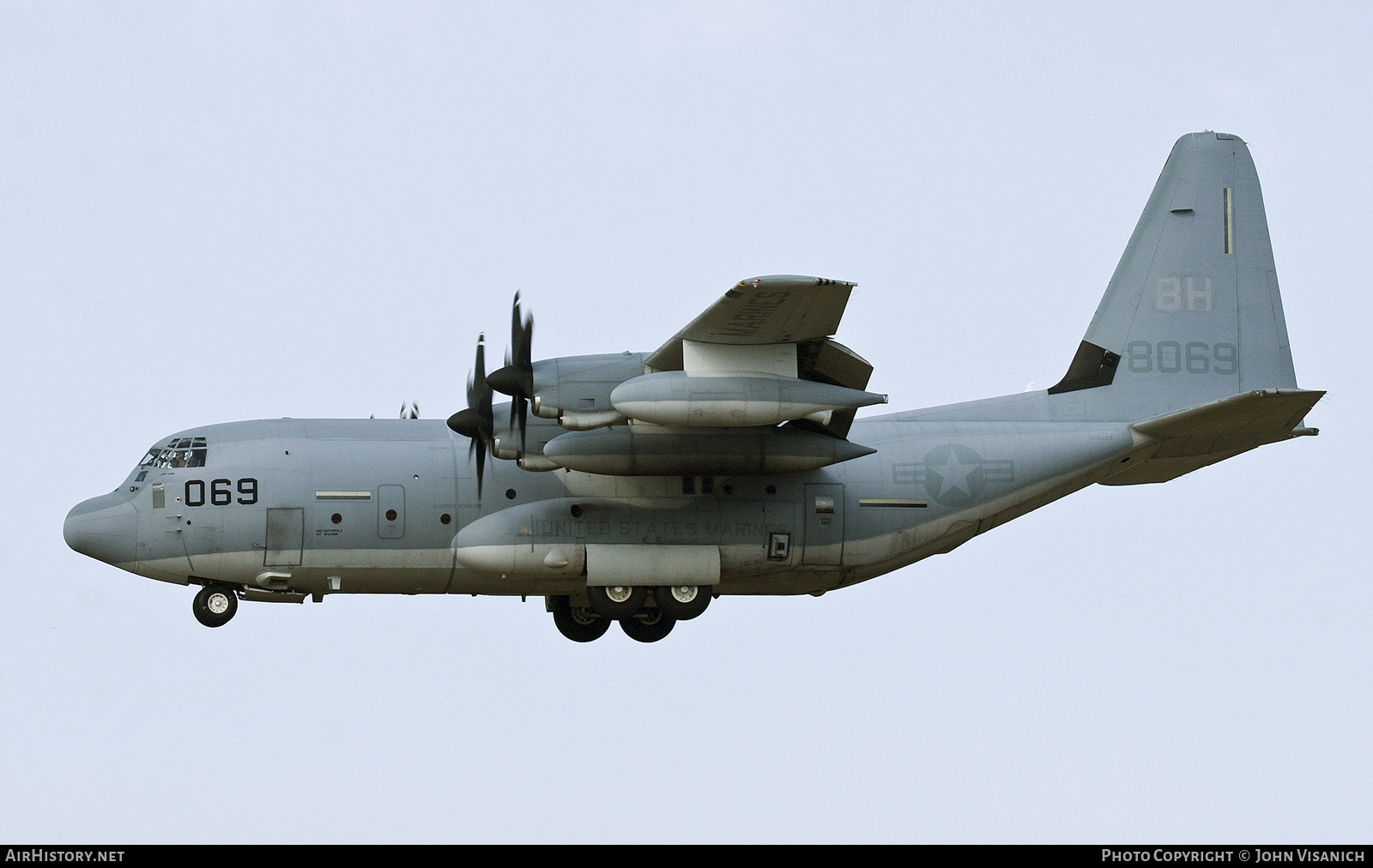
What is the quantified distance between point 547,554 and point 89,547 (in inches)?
220

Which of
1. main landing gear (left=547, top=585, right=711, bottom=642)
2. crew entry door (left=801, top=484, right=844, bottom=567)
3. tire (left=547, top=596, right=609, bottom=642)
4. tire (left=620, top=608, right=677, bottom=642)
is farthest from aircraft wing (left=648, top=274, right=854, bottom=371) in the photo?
tire (left=547, top=596, right=609, bottom=642)

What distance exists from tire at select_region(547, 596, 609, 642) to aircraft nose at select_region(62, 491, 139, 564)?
5.44 metres

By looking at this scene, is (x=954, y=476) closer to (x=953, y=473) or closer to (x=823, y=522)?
(x=953, y=473)

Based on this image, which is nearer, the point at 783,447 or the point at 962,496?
the point at 783,447

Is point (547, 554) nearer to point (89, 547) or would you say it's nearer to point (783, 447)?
point (783, 447)

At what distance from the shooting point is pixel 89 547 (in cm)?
2211

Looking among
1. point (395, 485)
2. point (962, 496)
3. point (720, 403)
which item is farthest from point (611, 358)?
point (962, 496)

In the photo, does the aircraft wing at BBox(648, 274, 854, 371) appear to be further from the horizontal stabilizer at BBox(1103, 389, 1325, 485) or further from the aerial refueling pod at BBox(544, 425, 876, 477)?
the horizontal stabilizer at BBox(1103, 389, 1325, 485)

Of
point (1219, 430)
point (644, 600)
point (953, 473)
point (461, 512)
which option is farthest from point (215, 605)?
point (1219, 430)

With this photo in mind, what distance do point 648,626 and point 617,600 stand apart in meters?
1.48
